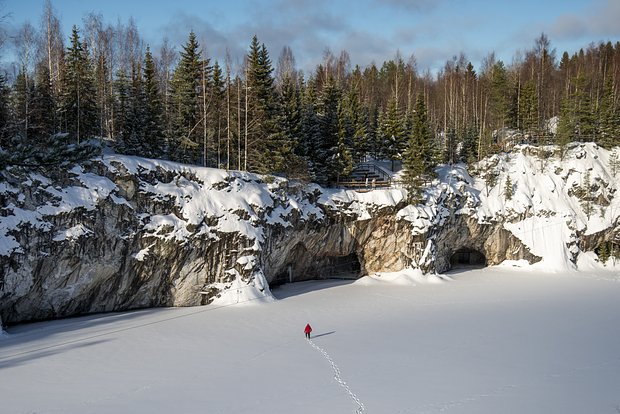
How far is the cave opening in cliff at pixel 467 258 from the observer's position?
38.6 metres

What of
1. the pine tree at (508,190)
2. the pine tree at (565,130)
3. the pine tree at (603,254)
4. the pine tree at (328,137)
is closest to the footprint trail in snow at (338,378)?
the pine tree at (328,137)

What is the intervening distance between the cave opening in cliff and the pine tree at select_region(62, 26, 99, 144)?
107ft

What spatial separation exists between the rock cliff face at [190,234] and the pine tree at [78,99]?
383 inches

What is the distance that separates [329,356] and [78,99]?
2451 centimetres

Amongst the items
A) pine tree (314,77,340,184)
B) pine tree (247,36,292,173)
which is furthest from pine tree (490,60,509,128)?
pine tree (247,36,292,173)

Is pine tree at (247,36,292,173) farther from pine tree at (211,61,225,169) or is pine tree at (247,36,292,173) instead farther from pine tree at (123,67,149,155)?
pine tree at (123,67,149,155)

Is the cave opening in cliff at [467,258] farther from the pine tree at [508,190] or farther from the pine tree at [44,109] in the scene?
the pine tree at [44,109]

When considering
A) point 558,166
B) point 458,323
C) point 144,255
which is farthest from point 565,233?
point 144,255

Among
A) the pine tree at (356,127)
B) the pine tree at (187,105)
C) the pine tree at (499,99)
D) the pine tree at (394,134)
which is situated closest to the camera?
the pine tree at (187,105)

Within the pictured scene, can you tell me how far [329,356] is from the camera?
15891mm

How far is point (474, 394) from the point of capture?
12.6m

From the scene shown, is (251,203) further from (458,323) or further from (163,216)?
(458,323)

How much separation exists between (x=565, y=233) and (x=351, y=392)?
2985cm

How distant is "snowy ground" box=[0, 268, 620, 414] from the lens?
1212 centimetres
